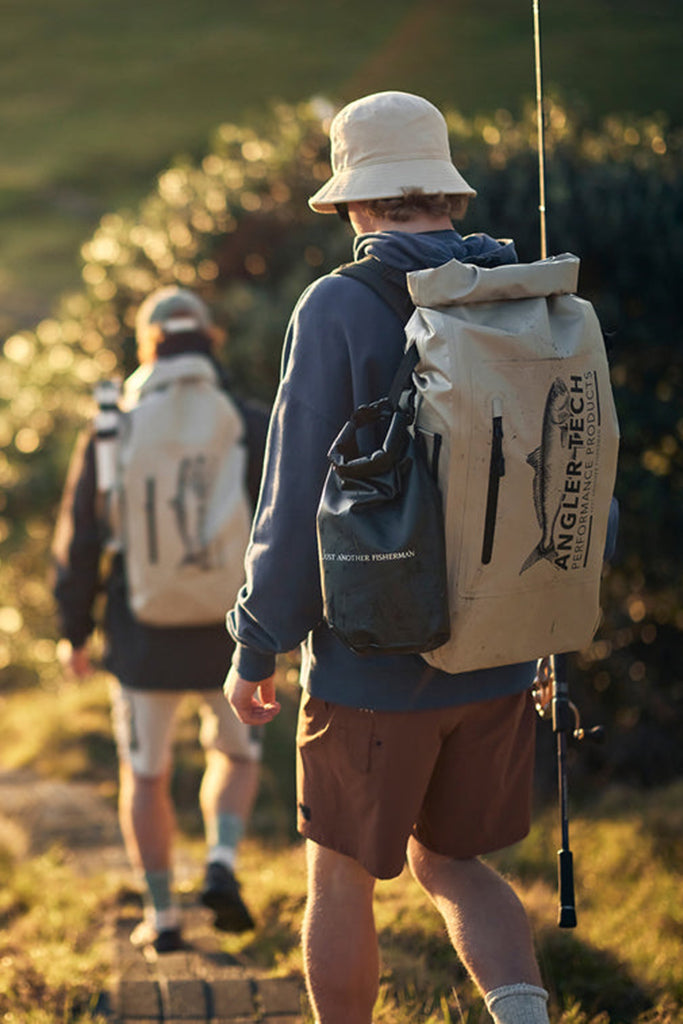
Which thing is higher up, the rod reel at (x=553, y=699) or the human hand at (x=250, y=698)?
the human hand at (x=250, y=698)

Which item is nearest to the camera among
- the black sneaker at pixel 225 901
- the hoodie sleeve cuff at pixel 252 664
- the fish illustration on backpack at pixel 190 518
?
the hoodie sleeve cuff at pixel 252 664

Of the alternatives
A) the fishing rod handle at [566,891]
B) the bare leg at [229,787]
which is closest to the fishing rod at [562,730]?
the fishing rod handle at [566,891]

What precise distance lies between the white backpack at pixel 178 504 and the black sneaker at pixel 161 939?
1.02 meters

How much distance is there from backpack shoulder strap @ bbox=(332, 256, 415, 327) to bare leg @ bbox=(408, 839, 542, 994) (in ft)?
3.68

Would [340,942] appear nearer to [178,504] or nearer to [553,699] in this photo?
[553,699]

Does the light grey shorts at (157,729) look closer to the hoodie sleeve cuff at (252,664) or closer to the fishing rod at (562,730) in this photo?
the fishing rod at (562,730)

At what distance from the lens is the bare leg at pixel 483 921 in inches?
99.8

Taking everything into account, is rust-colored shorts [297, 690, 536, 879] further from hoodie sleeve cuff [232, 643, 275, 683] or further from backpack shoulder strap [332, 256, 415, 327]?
backpack shoulder strap [332, 256, 415, 327]

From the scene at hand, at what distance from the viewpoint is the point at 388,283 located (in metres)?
2.55

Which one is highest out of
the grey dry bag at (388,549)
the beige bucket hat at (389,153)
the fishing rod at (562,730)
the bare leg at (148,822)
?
the beige bucket hat at (389,153)

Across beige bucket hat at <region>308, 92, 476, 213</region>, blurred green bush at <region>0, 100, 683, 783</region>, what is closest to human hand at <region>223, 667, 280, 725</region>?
beige bucket hat at <region>308, 92, 476, 213</region>

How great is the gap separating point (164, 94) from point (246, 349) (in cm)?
3466

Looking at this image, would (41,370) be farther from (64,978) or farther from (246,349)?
(64,978)

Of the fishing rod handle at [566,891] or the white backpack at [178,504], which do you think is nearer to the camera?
the fishing rod handle at [566,891]
